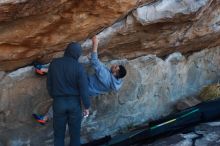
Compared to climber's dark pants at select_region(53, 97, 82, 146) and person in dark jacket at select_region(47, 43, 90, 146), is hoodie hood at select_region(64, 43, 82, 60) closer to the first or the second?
person in dark jacket at select_region(47, 43, 90, 146)

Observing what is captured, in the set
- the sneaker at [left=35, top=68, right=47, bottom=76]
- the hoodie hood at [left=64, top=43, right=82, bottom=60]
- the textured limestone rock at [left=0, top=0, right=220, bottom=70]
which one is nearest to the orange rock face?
the textured limestone rock at [left=0, top=0, right=220, bottom=70]

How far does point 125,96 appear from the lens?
25.9ft

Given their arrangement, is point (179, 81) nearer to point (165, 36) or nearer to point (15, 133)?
point (165, 36)

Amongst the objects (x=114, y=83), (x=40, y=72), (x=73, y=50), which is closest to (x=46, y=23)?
(x=73, y=50)

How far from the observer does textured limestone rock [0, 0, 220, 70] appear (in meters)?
5.86

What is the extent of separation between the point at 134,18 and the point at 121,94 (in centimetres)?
152

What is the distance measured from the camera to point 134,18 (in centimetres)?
684

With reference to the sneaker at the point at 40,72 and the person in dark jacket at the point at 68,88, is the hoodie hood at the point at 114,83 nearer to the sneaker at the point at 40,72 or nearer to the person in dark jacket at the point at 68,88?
the person in dark jacket at the point at 68,88

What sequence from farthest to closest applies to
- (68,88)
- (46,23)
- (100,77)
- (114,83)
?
1. (114,83)
2. (100,77)
3. (68,88)
4. (46,23)

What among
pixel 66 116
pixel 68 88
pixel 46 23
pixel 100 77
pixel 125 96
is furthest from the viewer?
pixel 125 96

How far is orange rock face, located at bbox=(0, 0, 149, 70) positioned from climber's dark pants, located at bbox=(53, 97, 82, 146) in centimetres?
79

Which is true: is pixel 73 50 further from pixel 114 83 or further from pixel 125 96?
pixel 125 96

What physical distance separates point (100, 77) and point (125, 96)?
1.26m

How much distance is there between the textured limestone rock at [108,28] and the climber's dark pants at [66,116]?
82 centimetres
